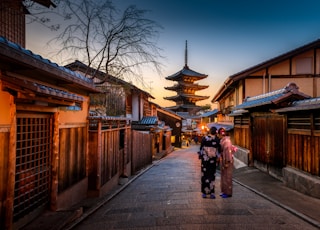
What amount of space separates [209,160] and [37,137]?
4603mm

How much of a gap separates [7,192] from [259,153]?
11.2 meters

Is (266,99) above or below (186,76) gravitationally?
below

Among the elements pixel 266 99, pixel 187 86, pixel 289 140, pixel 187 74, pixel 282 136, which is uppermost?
pixel 187 74

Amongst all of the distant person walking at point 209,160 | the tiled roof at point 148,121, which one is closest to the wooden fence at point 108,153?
the distant person walking at point 209,160

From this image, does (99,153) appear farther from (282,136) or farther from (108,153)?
(282,136)

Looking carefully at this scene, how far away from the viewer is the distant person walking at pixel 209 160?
7387 millimetres

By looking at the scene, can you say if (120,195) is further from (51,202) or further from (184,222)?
(184,222)

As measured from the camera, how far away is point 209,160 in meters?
7.44

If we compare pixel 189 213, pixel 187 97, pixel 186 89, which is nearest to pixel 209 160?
pixel 189 213

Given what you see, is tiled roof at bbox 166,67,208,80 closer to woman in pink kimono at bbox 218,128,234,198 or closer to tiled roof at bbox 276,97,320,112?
tiled roof at bbox 276,97,320,112

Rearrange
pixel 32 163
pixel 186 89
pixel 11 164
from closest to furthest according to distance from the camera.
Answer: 1. pixel 11 164
2. pixel 32 163
3. pixel 186 89

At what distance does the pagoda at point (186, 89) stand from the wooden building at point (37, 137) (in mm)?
43255

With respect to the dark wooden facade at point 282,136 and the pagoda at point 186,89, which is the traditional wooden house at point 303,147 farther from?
the pagoda at point 186,89

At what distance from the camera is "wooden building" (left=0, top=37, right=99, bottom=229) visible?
13.5ft
